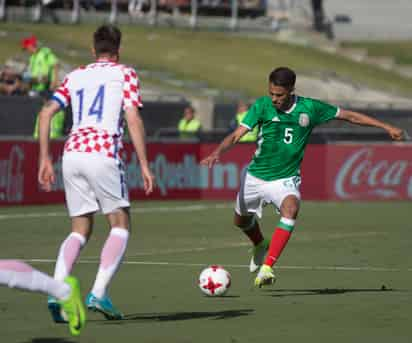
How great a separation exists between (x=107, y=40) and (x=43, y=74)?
16.1 m

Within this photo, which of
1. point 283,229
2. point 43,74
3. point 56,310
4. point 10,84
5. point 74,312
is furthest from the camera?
point 10,84

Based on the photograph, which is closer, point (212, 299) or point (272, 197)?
point (212, 299)

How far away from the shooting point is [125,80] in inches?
355

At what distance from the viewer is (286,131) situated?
1208cm

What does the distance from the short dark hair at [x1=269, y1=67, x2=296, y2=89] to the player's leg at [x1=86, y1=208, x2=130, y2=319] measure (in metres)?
2.89

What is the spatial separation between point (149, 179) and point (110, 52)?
36.9 inches

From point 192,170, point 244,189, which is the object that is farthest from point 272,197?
point 192,170

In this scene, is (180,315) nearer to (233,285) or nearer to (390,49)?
(233,285)

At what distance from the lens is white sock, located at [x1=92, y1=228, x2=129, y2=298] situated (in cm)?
886

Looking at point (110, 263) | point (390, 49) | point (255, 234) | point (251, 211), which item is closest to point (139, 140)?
point (110, 263)

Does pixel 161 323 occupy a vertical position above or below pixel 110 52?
below

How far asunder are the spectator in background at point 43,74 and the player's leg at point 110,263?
14.9 meters

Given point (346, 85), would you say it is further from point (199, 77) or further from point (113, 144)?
point (113, 144)

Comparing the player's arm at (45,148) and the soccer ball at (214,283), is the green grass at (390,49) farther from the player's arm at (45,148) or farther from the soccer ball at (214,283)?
the player's arm at (45,148)
